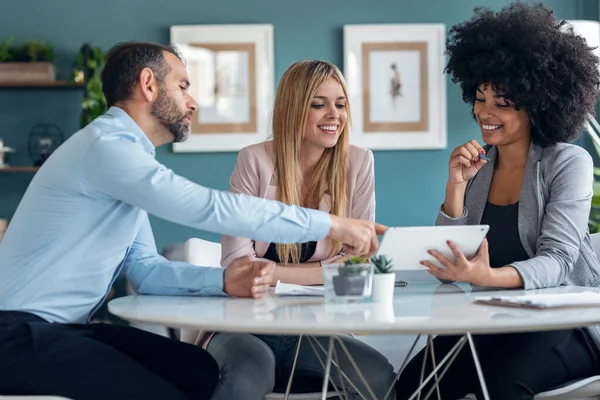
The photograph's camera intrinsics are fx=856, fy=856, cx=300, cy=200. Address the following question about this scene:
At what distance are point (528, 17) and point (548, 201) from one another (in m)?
0.56

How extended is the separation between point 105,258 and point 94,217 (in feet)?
0.35

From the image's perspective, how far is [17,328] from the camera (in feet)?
6.03

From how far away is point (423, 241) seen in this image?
1.93 metres

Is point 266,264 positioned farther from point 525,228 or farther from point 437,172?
point 437,172

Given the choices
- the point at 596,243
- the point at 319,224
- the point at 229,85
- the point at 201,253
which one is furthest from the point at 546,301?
the point at 229,85

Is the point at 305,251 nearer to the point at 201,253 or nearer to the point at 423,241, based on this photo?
the point at 201,253

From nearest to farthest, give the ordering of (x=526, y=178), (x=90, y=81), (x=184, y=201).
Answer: (x=184, y=201) → (x=526, y=178) → (x=90, y=81)

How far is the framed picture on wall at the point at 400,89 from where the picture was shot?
518 centimetres

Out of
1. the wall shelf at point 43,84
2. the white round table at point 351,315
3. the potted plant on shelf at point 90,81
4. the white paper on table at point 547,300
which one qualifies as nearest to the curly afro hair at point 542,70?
the white round table at point 351,315

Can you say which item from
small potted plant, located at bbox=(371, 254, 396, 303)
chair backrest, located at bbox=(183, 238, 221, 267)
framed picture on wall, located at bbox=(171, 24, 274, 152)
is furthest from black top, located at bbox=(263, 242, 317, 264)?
framed picture on wall, located at bbox=(171, 24, 274, 152)

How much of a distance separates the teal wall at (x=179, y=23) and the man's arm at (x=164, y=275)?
2.88m

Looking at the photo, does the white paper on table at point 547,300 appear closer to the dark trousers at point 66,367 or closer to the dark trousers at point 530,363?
the dark trousers at point 530,363

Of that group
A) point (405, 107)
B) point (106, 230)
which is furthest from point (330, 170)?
point (405, 107)

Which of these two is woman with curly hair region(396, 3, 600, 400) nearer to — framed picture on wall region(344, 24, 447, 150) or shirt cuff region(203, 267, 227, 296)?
shirt cuff region(203, 267, 227, 296)
